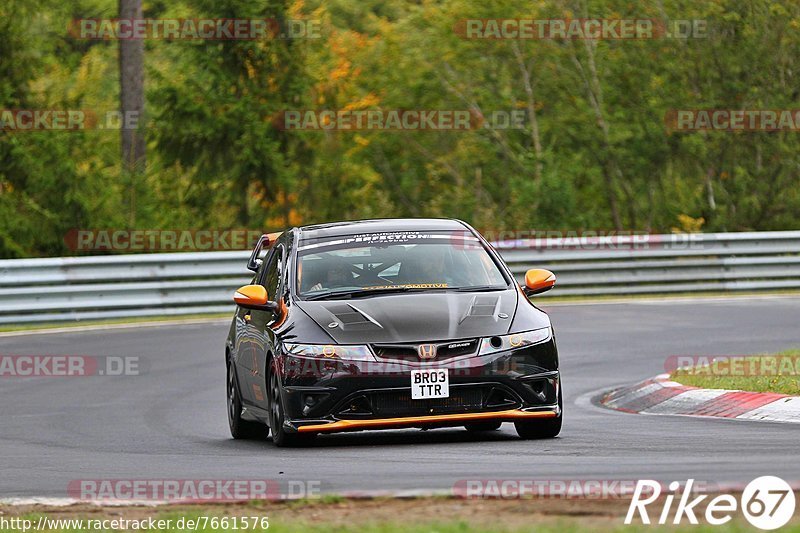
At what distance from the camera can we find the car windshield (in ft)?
37.8

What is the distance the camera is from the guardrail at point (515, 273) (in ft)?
79.2

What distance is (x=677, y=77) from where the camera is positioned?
123ft

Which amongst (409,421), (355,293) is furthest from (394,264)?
(409,421)

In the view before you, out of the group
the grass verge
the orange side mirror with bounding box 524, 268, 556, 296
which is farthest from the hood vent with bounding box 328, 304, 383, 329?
the grass verge

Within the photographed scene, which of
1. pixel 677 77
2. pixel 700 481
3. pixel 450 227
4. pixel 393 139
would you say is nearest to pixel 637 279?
pixel 677 77

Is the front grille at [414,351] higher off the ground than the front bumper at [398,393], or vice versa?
the front grille at [414,351]

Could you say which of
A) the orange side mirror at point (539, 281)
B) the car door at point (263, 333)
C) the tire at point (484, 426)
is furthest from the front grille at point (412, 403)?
the orange side mirror at point (539, 281)

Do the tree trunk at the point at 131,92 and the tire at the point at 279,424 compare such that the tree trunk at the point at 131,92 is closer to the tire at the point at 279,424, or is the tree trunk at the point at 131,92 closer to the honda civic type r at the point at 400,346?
the honda civic type r at the point at 400,346

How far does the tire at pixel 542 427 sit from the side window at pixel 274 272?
81.6 inches

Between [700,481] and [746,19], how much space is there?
29670mm

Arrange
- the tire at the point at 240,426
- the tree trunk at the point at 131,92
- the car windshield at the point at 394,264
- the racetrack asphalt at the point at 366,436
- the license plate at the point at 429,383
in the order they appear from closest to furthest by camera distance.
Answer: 1. the racetrack asphalt at the point at 366,436
2. the license plate at the point at 429,383
3. the car windshield at the point at 394,264
4. the tire at the point at 240,426
5. the tree trunk at the point at 131,92

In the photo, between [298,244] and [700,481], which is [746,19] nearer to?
[298,244]

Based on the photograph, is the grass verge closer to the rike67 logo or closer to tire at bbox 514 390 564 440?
tire at bbox 514 390 564 440

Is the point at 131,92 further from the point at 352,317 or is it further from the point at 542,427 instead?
the point at 542,427
